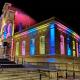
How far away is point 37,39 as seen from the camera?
101 feet

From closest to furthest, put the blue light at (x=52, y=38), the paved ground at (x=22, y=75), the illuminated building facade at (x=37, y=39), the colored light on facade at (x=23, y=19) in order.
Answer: the paved ground at (x=22, y=75) < the blue light at (x=52, y=38) < the illuminated building facade at (x=37, y=39) < the colored light on facade at (x=23, y=19)

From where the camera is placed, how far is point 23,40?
3506 cm

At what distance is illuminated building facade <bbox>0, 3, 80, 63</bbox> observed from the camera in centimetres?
2796

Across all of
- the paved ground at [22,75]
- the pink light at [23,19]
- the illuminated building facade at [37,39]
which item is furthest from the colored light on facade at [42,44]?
the pink light at [23,19]

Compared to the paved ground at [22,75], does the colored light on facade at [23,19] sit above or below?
above

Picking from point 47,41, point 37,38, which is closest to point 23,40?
point 37,38

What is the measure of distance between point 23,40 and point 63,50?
8.35m

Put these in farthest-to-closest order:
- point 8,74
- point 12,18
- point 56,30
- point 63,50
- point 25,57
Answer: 1. point 12,18
2. point 25,57
3. point 63,50
4. point 56,30
5. point 8,74

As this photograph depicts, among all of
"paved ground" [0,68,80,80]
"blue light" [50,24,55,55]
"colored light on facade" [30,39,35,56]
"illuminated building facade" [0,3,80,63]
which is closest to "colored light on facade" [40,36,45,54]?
"illuminated building facade" [0,3,80,63]

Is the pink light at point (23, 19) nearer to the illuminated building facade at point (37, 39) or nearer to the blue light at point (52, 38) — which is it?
the illuminated building facade at point (37, 39)

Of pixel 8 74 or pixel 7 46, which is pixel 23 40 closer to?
pixel 7 46

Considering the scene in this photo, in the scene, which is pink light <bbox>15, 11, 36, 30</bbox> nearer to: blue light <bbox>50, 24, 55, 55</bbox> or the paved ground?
blue light <bbox>50, 24, 55, 55</bbox>

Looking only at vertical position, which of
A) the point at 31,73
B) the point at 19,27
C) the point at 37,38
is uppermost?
the point at 19,27

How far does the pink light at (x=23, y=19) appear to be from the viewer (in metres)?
40.0
